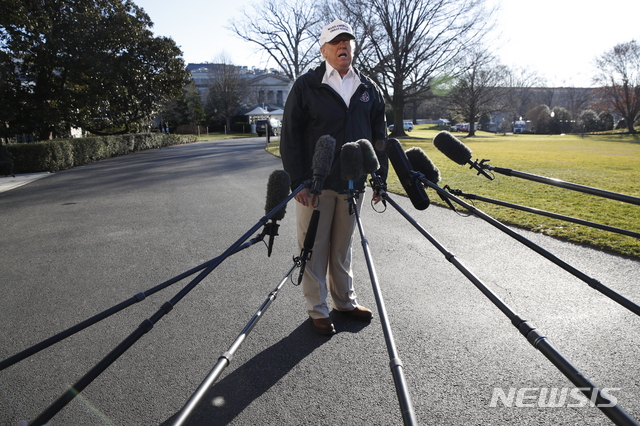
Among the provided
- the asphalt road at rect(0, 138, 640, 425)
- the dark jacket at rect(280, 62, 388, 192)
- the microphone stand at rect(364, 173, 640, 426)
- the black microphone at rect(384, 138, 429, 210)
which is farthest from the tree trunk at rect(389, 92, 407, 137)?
the microphone stand at rect(364, 173, 640, 426)

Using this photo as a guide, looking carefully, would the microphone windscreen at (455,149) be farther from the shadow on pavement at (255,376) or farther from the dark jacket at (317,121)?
the shadow on pavement at (255,376)

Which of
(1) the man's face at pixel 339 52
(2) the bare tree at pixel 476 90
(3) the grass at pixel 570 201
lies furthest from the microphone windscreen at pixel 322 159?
(2) the bare tree at pixel 476 90

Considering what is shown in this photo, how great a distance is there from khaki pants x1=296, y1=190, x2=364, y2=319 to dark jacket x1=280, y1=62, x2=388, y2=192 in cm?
23

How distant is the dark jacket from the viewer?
10.7 ft

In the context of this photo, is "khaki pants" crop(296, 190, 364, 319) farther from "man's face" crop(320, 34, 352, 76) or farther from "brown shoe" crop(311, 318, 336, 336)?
"man's face" crop(320, 34, 352, 76)

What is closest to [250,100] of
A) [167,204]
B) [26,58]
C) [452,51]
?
[452,51]

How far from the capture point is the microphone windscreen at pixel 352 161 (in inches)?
93.5

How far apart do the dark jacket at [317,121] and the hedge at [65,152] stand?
694 inches

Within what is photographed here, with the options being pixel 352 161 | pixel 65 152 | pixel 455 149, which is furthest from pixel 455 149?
pixel 65 152

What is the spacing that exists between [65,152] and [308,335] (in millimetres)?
19219

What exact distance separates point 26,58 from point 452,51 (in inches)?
1149

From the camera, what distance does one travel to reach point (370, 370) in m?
3.07

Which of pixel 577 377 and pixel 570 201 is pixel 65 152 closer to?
pixel 570 201

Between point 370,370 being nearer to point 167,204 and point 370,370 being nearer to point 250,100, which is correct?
point 167,204
